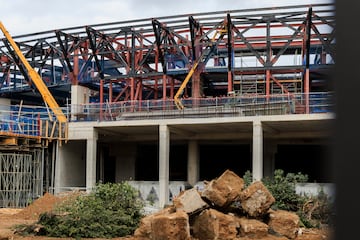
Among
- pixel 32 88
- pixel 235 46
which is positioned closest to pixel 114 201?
pixel 235 46

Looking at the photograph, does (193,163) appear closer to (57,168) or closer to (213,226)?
(57,168)

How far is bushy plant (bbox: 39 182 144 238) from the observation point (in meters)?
16.5

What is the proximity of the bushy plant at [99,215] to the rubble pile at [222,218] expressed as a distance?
5.61 ft

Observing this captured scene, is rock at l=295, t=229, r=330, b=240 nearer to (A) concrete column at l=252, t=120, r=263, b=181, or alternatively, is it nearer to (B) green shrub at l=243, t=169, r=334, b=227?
(B) green shrub at l=243, t=169, r=334, b=227

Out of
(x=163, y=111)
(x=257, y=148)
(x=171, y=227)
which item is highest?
(x=163, y=111)

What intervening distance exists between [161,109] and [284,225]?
1911cm

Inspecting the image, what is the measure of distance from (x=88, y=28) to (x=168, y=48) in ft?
21.1

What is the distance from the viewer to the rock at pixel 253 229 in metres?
15.6

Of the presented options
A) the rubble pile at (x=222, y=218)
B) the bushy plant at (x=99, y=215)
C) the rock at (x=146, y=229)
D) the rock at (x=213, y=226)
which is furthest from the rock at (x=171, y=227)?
the bushy plant at (x=99, y=215)

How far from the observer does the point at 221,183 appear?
16.0m

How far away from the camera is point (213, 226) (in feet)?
48.2

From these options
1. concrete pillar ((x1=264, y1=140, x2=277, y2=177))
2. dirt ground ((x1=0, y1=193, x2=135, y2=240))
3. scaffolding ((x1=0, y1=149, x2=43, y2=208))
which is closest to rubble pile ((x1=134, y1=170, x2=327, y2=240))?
dirt ground ((x1=0, y1=193, x2=135, y2=240))

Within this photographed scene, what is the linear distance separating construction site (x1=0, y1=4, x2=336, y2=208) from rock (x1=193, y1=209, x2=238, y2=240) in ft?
38.9

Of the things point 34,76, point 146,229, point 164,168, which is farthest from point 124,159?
point 146,229
